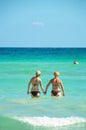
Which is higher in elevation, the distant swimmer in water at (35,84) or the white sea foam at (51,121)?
the distant swimmer in water at (35,84)

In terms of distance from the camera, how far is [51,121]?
33.9 feet

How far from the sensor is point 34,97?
13.6 metres

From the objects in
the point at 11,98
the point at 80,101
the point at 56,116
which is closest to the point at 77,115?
the point at 56,116

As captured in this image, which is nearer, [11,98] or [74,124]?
[74,124]

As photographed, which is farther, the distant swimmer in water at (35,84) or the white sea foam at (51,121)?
the distant swimmer in water at (35,84)

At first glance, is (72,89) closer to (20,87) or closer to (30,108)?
(20,87)

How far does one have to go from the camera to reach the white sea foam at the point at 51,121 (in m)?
10.1

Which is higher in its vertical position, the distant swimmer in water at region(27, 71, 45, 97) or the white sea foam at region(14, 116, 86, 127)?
the distant swimmer in water at region(27, 71, 45, 97)

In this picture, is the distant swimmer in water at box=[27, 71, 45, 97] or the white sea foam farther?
the distant swimmer in water at box=[27, 71, 45, 97]

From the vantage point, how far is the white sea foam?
33.2ft

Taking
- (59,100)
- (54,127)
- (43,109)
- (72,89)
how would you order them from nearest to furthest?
(54,127), (43,109), (59,100), (72,89)

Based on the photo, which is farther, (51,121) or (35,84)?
(35,84)

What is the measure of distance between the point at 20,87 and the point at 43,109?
18.4ft

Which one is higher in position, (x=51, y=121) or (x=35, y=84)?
(x=35, y=84)
